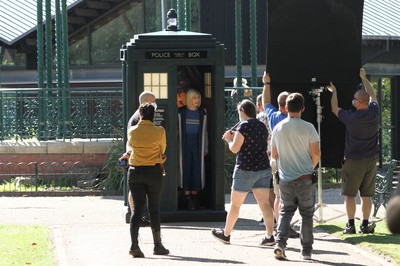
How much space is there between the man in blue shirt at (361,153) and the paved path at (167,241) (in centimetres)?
53

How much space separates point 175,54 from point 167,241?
271 centimetres

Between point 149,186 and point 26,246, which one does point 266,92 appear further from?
point 26,246

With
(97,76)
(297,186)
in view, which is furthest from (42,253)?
(97,76)

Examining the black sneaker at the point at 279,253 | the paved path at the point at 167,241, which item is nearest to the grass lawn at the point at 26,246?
the paved path at the point at 167,241

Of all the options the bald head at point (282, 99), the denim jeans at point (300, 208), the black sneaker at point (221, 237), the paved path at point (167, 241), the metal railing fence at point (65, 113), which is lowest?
the paved path at point (167, 241)

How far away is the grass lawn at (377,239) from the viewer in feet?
35.2

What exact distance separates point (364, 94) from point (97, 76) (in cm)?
1786

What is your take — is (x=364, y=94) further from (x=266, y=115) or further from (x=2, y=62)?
(x=2, y=62)

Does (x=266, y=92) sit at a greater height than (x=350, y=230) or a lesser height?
greater

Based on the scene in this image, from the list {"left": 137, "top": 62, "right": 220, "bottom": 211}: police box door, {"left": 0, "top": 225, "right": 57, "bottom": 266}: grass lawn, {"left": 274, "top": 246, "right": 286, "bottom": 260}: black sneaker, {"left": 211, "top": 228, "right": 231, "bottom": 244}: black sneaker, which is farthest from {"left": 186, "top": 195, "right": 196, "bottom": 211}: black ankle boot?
{"left": 274, "top": 246, "right": 286, "bottom": 260}: black sneaker

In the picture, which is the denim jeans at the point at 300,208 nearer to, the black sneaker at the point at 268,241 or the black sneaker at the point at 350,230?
the black sneaker at the point at 268,241

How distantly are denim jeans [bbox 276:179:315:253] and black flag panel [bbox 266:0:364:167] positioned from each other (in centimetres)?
251

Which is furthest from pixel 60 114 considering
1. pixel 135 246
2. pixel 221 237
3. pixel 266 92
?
pixel 135 246

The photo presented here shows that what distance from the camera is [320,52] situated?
13.1 m
